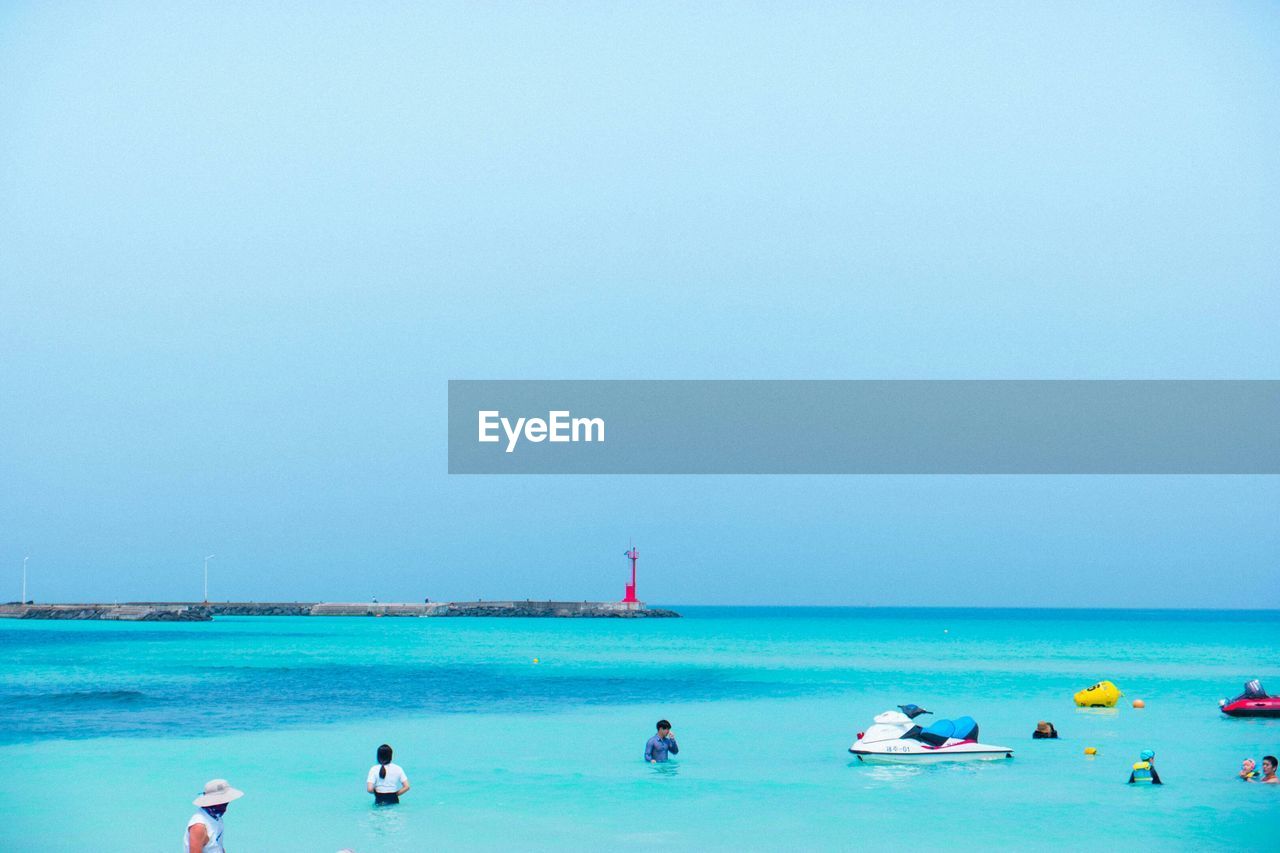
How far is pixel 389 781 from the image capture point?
19516 mm

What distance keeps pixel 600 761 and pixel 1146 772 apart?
10.2 meters

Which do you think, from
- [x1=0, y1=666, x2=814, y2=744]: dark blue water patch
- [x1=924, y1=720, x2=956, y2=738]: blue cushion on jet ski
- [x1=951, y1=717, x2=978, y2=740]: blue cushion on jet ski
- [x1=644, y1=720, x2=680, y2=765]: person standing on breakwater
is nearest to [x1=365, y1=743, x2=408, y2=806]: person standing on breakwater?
[x1=644, y1=720, x2=680, y2=765]: person standing on breakwater

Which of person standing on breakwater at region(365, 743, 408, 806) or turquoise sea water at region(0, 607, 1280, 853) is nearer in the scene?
turquoise sea water at region(0, 607, 1280, 853)

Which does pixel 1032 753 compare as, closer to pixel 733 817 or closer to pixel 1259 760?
pixel 1259 760

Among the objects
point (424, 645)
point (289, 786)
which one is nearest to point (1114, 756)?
point (289, 786)

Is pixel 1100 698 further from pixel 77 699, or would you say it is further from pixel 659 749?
pixel 77 699

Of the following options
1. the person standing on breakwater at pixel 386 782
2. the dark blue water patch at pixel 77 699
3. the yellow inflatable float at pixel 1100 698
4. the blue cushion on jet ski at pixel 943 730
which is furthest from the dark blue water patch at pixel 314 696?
the blue cushion on jet ski at pixel 943 730

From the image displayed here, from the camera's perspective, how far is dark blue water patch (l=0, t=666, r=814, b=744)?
104 ft

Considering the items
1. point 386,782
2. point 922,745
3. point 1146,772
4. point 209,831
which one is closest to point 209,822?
point 209,831

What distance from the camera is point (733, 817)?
63.0ft

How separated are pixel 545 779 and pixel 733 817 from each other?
4.75m

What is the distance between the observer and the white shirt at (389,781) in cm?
1950

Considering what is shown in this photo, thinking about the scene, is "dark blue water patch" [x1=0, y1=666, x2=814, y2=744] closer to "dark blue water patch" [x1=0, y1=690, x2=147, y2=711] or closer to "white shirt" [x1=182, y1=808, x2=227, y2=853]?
"dark blue water patch" [x1=0, y1=690, x2=147, y2=711]

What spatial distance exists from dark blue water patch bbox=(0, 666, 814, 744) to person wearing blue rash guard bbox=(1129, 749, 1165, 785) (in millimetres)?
17736
